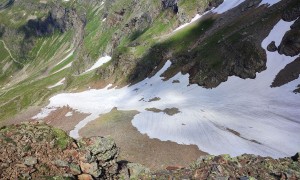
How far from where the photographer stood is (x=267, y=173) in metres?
27.0

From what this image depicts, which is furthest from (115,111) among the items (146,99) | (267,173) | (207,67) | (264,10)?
(267,173)

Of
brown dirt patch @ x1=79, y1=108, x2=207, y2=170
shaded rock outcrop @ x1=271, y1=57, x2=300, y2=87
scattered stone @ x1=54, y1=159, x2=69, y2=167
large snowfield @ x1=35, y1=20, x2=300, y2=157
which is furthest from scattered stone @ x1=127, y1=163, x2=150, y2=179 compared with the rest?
shaded rock outcrop @ x1=271, y1=57, x2=300, y2=87

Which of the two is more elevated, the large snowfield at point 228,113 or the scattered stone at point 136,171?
the scattered stone at point 136,171

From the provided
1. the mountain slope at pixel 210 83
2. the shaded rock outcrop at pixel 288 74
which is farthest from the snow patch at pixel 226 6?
the shaded rock outcrop at pixel 288 74

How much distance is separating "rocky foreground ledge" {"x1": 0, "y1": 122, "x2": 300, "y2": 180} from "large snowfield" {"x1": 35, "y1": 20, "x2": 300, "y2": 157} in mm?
24762

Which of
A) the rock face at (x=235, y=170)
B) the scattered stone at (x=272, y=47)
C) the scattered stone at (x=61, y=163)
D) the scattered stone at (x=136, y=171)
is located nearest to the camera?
the scattered stone at (x=61, y=163)

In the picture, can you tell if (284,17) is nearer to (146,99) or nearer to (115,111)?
(146,99)

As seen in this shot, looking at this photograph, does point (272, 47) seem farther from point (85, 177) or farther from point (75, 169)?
point (75, 169)

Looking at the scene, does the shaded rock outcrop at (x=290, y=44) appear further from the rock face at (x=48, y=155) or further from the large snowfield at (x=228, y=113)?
the rock face at (x=48, y=155)

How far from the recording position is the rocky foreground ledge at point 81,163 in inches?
883

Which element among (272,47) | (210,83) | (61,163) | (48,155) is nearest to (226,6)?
(272,47)

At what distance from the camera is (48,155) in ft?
76.9

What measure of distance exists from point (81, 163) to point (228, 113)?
48.2m

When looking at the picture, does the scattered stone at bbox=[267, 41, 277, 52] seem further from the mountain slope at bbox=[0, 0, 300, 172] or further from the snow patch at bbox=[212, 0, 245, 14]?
the snow patch at bbox=[212, 0, 245, 14]
